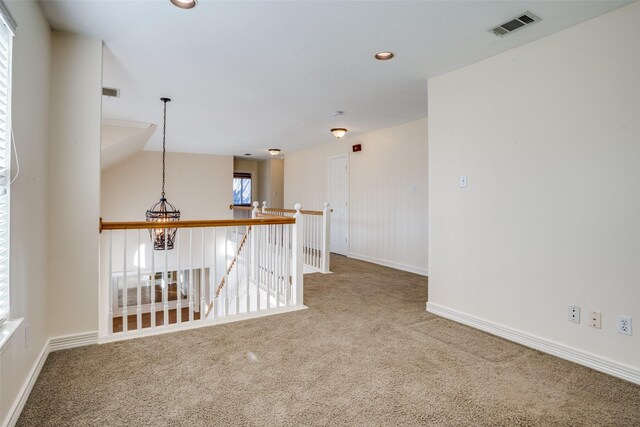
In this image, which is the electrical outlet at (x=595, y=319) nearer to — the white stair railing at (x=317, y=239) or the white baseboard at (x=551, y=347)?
the white baseboard at (x=551, y=347)

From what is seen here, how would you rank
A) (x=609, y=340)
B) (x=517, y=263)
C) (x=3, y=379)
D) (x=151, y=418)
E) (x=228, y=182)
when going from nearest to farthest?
(x=3, y=379) → (x=151, y=418) → (x=609, y=340) → (x=517, y=263) → (x=228, y=182)

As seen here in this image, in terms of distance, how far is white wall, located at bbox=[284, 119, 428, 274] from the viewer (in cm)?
526

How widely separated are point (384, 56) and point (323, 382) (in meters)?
2.56

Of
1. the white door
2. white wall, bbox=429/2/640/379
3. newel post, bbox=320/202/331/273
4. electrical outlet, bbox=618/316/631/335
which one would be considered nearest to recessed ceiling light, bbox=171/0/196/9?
white wall, bbox=429/2/640/379

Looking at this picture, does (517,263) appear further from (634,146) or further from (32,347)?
(32,347)

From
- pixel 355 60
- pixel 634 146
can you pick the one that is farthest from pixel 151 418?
pixel 634 146

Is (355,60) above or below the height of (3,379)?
above

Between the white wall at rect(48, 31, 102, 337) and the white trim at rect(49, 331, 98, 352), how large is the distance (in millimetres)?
31

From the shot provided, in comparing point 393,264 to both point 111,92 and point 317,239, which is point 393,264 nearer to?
point 317,239

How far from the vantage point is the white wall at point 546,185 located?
224 cm

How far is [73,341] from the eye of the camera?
102 inches

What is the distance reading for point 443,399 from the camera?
1955mm

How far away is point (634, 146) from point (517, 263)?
1.09 m

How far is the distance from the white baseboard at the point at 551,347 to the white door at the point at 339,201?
368 cm
